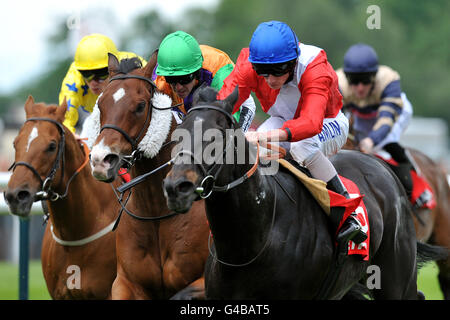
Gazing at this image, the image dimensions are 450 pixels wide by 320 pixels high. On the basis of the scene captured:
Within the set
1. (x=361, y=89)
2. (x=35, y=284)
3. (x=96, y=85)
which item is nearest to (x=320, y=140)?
(x=96, y=85)

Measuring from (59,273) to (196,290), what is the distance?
1.35m

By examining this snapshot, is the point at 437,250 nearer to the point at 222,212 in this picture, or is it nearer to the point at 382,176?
the point at 382,176

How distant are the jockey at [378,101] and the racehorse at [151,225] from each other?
3317mm

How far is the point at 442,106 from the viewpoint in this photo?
160 ft

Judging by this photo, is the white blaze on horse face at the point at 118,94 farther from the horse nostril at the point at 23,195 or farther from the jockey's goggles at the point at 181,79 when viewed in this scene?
the horse nostril at the point at 23,195

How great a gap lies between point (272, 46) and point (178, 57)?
68 cm

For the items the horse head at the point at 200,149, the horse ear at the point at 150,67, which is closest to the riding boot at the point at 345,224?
the horse head at the point at 200,149

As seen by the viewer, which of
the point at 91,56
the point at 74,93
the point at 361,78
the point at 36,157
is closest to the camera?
the point at 36,157

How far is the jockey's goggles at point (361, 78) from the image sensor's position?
8219 mm

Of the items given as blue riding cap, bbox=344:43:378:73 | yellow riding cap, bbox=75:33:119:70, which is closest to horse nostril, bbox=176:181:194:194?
yellow riding cap, bbox=75:33:119:70

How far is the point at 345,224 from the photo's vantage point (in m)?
4.97

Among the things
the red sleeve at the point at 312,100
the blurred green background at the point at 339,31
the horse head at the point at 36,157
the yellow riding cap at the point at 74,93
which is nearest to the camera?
the red sleeve at the point at 312,100

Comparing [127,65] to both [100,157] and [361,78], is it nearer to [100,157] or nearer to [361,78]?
[100,157]

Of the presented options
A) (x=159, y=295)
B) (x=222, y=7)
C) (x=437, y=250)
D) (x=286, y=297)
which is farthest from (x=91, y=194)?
(x=222, y=7)
